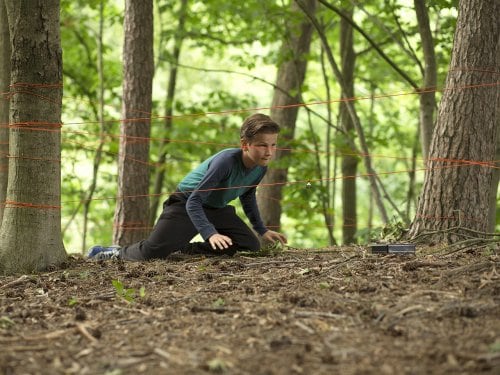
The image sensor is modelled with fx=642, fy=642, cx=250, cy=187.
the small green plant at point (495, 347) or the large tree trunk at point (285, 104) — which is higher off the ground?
the large tree trunk at point (285, 104)

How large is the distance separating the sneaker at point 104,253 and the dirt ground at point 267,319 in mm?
1248

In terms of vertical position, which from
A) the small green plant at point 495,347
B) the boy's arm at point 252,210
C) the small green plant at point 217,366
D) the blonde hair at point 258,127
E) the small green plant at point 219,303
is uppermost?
the blonde hair at point 258,127

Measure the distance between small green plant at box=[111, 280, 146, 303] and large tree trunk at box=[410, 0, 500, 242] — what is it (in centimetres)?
253

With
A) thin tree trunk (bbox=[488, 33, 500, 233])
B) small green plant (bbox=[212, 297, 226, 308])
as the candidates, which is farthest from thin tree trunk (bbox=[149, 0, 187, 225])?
small green plant (bbox=[212, 297, 226, 308])

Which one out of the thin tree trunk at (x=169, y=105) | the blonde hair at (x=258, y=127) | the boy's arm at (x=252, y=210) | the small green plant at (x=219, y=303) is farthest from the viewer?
the thin tree trunk at (x=169, y=105)

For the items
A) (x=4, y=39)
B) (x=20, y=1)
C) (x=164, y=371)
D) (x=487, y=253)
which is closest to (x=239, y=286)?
(x=164, y=371)

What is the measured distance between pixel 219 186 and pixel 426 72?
10.2ft

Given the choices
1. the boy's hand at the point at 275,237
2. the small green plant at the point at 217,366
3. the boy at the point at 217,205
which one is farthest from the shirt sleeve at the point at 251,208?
the small green plant at the point at 217,366

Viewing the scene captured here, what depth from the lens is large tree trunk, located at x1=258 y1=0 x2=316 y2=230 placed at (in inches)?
360

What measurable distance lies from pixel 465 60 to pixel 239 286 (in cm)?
274

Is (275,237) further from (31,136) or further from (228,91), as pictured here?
(228,91)

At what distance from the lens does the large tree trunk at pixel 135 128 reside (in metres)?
7.21

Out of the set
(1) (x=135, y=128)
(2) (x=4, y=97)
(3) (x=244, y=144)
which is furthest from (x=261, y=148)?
(1) (x=135, y=128)

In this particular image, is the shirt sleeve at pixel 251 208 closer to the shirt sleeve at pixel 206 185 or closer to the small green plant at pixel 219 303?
the shirt sleeve at pixel 206 185
